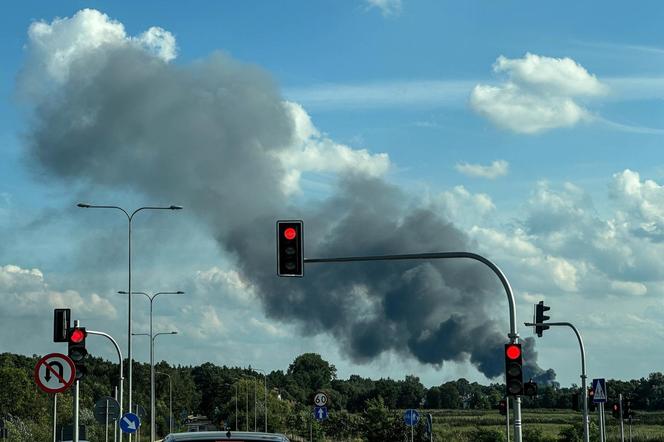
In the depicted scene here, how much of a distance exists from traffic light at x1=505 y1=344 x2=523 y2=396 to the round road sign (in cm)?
996

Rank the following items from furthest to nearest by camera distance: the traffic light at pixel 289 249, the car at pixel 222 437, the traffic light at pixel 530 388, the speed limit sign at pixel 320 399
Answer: the speed limit sign at pixel 320 399 → the traffic light at pixel 530 388 → the traffic light at pixel 289 249 → the car at pixel 222 437

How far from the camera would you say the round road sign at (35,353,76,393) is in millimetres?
18312

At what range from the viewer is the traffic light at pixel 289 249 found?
23.2m

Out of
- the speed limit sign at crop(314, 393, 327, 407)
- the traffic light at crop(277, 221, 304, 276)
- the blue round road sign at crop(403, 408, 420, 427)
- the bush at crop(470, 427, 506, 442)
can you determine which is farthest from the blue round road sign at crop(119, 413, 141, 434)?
the bush at crop(470, 427, 506, 442)

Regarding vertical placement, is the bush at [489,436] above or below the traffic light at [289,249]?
below

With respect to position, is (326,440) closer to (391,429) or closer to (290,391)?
(391,429)

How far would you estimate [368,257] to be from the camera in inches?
986

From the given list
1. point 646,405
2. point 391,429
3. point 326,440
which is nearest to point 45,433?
point 391,429

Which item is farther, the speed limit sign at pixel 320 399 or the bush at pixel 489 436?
the bush at pixel 489 436

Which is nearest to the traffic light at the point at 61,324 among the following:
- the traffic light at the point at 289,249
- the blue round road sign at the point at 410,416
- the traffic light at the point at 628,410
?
the traffic light at the point at 289,249

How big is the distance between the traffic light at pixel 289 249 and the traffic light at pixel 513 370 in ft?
16.8

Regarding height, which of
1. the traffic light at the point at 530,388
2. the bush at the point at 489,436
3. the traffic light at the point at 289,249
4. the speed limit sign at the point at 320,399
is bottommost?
the bush at the point at 489,436

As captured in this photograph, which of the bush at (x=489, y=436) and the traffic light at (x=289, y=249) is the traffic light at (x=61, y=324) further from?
the bush at (x=489, y=436)

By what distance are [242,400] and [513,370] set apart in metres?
118
